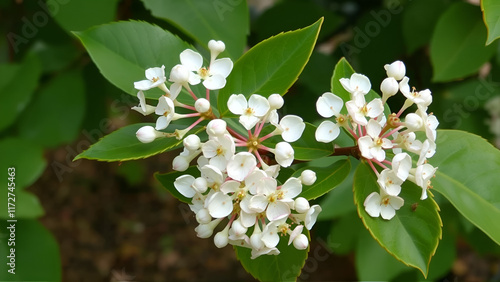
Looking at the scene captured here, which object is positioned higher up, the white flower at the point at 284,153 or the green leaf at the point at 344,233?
the white flower at the point at 284,153

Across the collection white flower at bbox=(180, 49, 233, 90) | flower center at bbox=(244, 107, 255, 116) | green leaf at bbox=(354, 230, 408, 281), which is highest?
white flower at bbox=(180, 49, 233, 90)

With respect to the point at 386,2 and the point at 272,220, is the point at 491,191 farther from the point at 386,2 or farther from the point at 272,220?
the point at 386,2

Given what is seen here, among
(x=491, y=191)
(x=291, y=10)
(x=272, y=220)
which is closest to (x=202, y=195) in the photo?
(x=272, y=220)

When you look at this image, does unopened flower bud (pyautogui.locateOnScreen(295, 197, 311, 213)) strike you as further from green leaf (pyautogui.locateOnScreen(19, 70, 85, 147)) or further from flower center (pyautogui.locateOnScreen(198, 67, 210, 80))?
green leaf (pyautogui.locateOnScreen(19, 70, 85, 147))

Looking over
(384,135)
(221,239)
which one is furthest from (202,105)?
(384,135)

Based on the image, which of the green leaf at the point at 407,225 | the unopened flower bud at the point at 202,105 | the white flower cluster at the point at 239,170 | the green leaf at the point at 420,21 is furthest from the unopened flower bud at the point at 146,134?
the green leaf at the point at 420,21

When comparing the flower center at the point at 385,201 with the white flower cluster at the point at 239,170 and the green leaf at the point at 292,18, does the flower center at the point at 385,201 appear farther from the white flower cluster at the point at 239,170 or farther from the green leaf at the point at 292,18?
the green leaf at the point at 292,18

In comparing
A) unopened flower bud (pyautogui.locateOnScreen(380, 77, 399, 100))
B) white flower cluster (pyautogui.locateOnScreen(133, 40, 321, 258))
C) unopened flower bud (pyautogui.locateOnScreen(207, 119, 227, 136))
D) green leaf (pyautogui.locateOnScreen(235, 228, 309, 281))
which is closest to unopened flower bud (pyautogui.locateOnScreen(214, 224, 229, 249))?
white flower cluster (pyautogui.locateOnScreen(133, 40, 321, 258))
